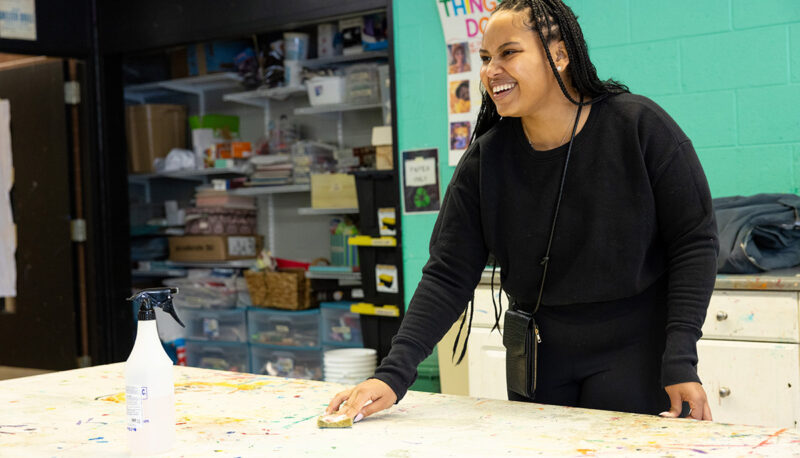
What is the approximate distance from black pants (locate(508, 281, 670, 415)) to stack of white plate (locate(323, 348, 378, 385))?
92.5 inches

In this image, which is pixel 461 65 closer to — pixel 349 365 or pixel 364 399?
pixel 349 365

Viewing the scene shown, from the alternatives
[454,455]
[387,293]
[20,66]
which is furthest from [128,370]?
[20,66]

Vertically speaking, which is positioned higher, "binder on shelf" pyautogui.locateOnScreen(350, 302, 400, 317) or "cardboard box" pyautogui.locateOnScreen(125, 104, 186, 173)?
"cardboard box" pyautogui.locateOnScreen(125, 104, 186, 173)

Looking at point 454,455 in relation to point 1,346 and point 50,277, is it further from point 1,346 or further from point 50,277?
point 1,346

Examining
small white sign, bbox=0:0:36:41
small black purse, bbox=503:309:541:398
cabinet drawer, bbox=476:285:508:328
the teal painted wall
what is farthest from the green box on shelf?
small black purse, bbox=503:309:541:398

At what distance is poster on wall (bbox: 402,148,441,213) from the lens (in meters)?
3.60

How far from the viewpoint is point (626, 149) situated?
1489 mm

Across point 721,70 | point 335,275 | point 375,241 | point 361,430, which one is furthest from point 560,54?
point 335,275

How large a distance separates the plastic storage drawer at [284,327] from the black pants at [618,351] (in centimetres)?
315

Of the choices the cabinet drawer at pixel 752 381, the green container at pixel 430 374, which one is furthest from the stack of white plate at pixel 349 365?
the cabinet drawer at pixel 752 381

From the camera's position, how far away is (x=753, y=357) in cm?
232

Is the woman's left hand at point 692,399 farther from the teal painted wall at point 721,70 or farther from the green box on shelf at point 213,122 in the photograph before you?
the green box on shelf at point 213,122

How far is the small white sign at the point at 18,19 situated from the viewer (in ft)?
13.5

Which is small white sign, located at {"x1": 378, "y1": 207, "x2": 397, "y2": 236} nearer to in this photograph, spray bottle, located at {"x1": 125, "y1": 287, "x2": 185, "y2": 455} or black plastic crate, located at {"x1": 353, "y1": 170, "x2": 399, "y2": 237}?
black plastic crate, located at {"x1": 353, "y1": 170, "x2": 399, "y2": 237}
